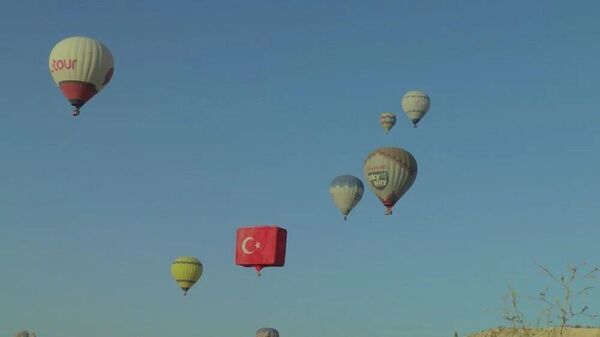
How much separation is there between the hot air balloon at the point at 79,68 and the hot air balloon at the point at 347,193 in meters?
33.1

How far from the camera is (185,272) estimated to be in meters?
91.5

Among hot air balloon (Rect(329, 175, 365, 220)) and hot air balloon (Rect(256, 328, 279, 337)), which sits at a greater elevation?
hot air balloon (Rect(329, 175, 365, 220))

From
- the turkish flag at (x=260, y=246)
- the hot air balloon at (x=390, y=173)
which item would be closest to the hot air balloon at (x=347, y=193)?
the hot air balloon at (x=390, y=173)

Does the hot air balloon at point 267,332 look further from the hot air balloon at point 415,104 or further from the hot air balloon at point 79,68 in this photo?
the hot air balloon at point 415,104

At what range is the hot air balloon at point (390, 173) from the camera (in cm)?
8469

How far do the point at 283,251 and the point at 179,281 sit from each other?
55993 millimetres

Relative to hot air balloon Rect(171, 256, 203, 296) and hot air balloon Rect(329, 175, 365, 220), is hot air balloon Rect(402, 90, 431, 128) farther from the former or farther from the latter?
hot air balloon Rect(171, 256, 203, 296)

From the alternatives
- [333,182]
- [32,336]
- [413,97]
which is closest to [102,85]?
[32,336]

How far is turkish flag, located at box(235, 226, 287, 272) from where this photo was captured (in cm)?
3656

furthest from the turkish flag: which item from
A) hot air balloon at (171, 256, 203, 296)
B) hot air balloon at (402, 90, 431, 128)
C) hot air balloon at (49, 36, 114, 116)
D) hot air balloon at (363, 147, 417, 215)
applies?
hot air balloon at (402, 90, 431, 128)

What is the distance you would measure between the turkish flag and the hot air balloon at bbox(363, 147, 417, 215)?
4840 cm

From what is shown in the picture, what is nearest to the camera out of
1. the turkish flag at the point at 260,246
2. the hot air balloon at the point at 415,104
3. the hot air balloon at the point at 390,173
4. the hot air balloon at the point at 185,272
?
the turkish flag at the point at 260,246

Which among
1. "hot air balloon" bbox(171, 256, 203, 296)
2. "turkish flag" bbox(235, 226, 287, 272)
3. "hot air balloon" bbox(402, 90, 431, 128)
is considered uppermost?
"hot air balloon" bbox(402, 90, 431, 128)

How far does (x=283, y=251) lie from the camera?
37094 mm
